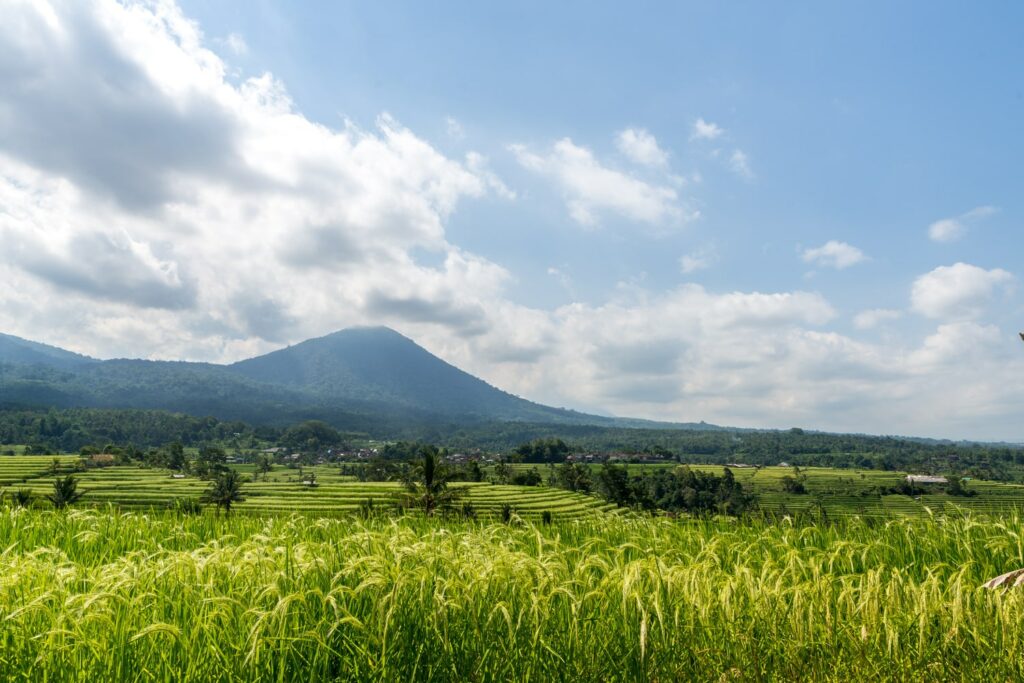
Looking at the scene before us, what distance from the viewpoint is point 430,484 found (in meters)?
54.9

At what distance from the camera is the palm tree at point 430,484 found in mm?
53562

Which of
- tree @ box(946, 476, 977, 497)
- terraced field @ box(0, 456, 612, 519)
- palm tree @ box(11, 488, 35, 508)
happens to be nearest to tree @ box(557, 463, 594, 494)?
terraced field @ box(0, 456, 612, 519)

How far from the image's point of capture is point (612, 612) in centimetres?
537

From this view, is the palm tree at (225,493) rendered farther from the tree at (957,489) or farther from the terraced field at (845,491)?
the tree at (957,489)

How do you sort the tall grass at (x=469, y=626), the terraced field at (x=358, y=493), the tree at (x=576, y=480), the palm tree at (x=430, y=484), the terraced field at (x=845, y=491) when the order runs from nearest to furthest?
the tall grass at (x=469, y=626), the palm tree at (x=430, y=484), the terraced field at (x=358, y=493), the terraced field at (x=845, y=491), the tree at (x=576, y=480)

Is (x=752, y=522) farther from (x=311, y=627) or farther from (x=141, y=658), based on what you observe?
(x=141, y=658)

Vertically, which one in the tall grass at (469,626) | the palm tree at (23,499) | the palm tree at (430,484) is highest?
the tall grass at (469,626)

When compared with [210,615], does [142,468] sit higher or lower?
lower

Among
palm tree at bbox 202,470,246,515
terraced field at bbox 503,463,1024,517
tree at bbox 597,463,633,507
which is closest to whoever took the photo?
palm tree at bbox 202,470,246,515

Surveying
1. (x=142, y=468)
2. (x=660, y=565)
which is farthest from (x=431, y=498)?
(x=142, y=468)

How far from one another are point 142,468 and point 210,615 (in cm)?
17573

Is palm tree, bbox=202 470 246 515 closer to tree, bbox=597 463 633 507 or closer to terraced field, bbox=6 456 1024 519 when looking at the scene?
terraced field, bbox=6 456 1024 519

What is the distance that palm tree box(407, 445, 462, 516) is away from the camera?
5356 centimetres

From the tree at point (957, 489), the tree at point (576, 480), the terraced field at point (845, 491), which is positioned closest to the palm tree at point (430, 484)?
the terraced field at point (845, 491)
